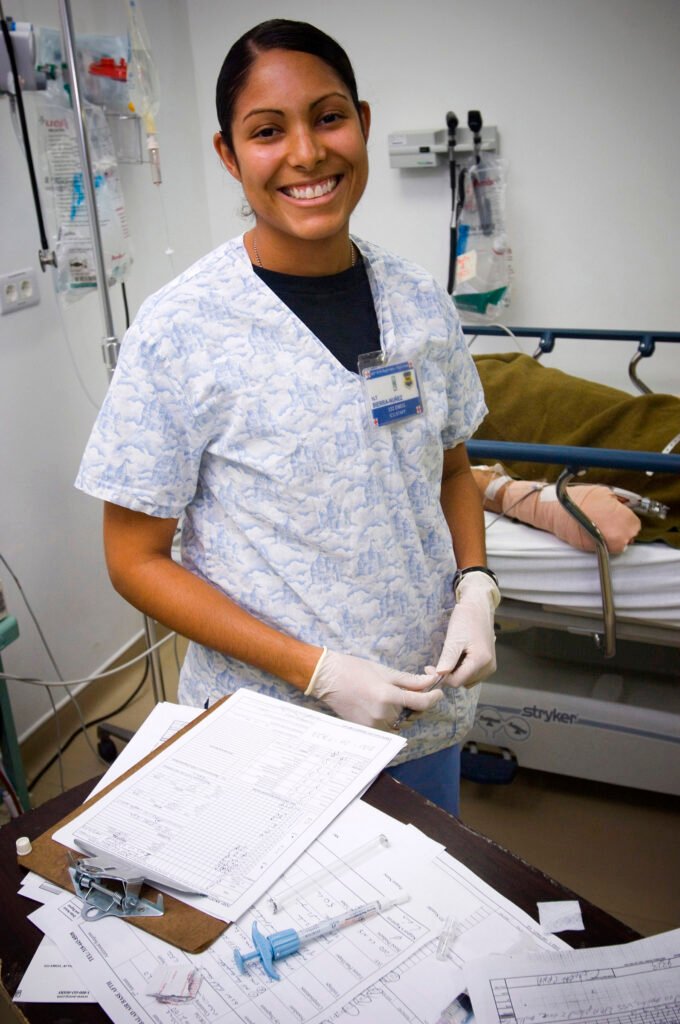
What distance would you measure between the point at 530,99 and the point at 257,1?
1.02 metres

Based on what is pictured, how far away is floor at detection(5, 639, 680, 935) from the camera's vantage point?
6.43 feet

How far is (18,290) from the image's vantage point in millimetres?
2271

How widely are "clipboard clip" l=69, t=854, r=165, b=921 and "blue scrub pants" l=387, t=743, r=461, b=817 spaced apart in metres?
0.55

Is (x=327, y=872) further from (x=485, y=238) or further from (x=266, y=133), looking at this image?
(x=485, y=238)

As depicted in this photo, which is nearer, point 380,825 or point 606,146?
point 380,825

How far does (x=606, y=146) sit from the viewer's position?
9.02 feet

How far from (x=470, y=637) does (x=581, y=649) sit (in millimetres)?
1209

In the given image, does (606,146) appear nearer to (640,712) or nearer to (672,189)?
(672,189)

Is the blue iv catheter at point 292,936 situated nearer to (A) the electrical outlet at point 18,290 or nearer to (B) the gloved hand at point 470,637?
(B) the gloved hand at point 470,637

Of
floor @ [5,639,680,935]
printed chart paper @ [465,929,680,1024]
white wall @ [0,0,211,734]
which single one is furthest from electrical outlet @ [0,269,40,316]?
printed chart paper @ [465,929,680,1024]

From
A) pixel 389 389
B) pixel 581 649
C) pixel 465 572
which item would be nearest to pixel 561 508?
pixel 581 649

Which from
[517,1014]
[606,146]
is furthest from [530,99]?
[517,1014]

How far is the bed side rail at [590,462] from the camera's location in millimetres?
1737

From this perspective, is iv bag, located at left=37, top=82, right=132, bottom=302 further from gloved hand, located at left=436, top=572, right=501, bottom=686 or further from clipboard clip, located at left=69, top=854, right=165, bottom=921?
clipboard clip, located at left=69, top=854, right=165, bottom=921
